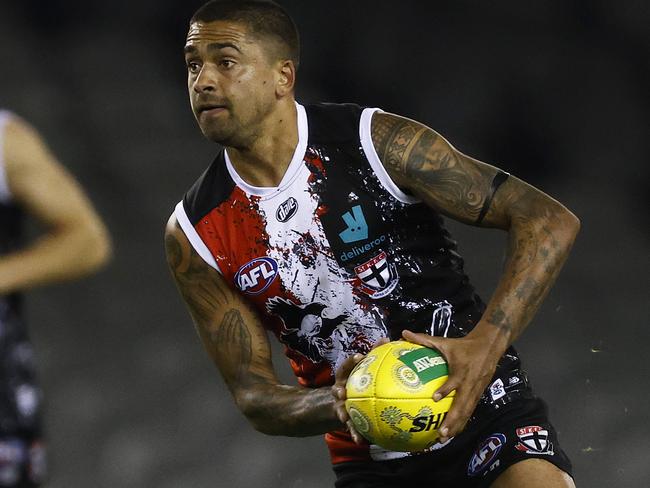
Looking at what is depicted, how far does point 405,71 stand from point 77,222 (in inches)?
113

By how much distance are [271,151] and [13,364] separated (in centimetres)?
106

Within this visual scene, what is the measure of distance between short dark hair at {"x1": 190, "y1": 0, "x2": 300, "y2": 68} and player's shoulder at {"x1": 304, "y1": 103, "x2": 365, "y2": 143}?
16cm

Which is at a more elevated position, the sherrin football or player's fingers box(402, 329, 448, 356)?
player's fingers box(402, 329, 448, 356)

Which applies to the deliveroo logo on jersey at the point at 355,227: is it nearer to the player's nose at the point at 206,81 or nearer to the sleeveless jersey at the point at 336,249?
the sleeveless jersey at the point at 336,249

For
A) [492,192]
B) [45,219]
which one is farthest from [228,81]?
[45,219]

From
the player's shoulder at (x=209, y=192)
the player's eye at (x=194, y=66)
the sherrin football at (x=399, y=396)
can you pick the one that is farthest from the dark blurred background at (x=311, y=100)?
the sherrin football at (x=399, y=396)

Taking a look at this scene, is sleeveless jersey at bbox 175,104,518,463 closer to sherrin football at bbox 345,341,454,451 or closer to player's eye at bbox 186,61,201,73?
player's eye at bbox 186,61,201,73

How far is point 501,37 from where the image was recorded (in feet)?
18.1

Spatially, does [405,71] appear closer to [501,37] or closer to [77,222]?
[501,37]

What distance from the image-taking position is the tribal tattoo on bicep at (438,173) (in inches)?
134

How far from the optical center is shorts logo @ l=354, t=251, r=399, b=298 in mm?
3535

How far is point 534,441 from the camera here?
3451 mm

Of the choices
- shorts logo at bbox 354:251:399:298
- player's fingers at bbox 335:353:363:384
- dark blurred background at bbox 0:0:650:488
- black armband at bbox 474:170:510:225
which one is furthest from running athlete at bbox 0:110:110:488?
dark blurred background at bbox 0:0:650:488

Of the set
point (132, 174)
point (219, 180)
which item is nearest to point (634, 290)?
point (132, 174)
